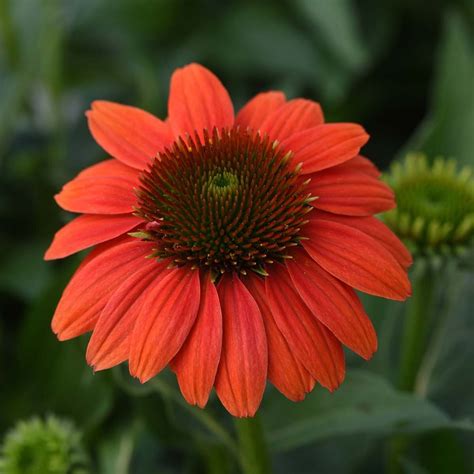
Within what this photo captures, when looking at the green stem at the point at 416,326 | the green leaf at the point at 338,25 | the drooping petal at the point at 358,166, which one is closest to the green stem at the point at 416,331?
the green stem at the point at 416,326

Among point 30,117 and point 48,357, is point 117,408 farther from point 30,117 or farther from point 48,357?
point 30,117

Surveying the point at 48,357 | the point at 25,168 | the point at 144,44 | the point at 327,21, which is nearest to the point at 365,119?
the point at 327,21

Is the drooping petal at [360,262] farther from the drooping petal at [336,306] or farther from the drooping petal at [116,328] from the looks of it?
the drooping petal at [116,328]

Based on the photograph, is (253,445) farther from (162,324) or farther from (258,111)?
(258,111)

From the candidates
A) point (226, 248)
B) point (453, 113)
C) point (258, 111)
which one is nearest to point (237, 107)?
point (453, 113)

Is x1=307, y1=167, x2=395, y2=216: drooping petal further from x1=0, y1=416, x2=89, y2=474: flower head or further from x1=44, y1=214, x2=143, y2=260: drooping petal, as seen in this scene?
x1=0, y1=416, x2=89, y2=474: flower head

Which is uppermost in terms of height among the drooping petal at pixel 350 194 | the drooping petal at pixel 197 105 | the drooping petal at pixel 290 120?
the drooping petal at pixel 197 105

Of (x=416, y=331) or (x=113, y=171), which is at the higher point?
(x=113, y=171)
